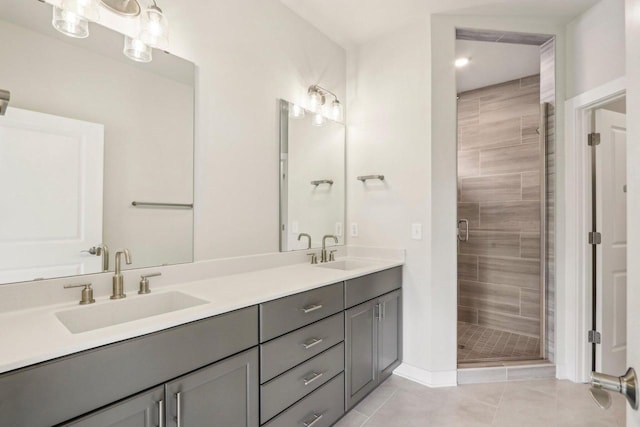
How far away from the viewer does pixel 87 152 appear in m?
1.40

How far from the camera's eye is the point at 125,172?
5.01ft

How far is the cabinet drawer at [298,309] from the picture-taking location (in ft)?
4.71

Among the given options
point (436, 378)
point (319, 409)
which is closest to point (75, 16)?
point (319, 409)

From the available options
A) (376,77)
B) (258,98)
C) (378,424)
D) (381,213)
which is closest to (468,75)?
(376,77)

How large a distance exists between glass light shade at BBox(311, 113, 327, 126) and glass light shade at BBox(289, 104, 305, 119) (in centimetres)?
13

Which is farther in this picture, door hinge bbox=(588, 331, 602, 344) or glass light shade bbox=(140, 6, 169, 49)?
door hinge bbox=(588, 331, 602, 344)

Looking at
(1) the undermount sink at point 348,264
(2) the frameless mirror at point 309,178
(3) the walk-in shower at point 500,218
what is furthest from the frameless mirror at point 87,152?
(3) the walk-in shower at point 500,218

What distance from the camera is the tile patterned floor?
6.36 feet

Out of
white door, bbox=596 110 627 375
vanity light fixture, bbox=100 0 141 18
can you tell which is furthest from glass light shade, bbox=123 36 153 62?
white door, bbox=596 110 627 375

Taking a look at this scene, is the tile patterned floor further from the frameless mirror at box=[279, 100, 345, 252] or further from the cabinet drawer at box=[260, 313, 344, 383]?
the frameless mirror at box=[279, 100, 345, 252]

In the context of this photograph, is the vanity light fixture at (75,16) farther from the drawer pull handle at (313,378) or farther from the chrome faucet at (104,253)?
the drawer pull handle at (313,378)

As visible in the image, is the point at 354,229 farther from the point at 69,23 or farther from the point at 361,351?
the point at 69,23

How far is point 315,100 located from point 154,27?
49.8 inches

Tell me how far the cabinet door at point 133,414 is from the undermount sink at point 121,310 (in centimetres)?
40
